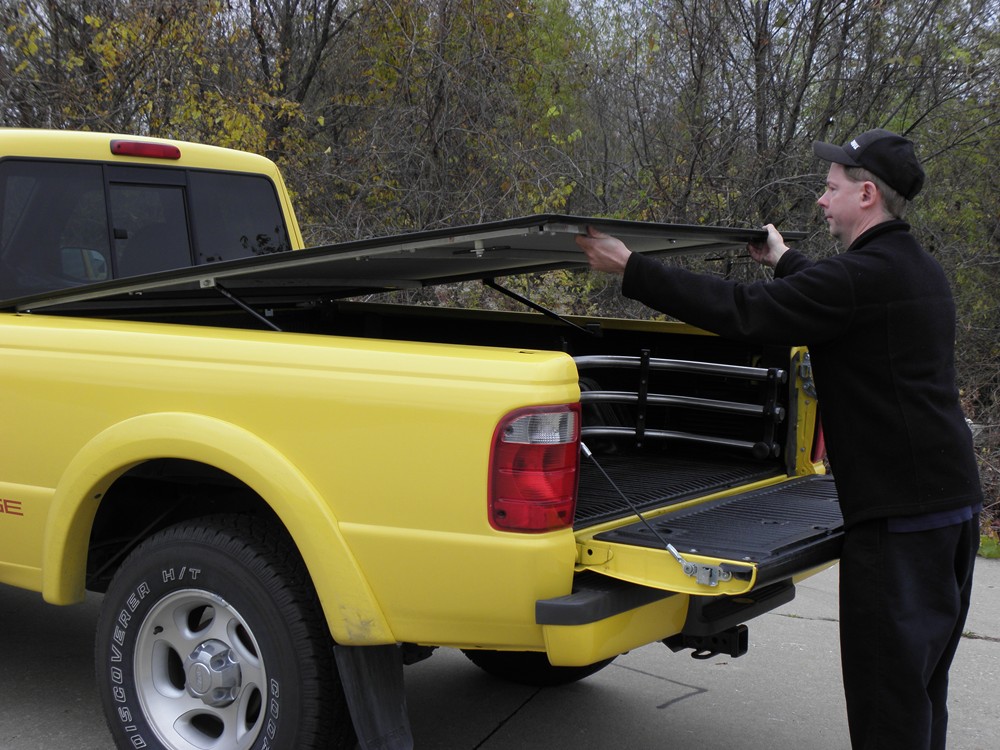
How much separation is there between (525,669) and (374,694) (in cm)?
148

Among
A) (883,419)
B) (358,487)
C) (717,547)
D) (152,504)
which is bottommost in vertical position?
(152,504)

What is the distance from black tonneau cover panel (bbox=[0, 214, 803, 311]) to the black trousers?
1.07m

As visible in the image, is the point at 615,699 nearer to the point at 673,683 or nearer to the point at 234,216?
the point at 673,683

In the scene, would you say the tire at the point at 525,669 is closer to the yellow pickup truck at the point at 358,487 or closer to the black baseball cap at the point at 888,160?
the yellow pickup truck at the point at 358,487

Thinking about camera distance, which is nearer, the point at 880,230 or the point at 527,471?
the point at 527,471

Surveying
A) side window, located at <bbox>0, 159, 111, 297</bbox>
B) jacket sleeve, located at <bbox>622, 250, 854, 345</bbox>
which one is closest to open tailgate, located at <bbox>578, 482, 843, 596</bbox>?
jacket sleeve, located at <bbox>622, 250, 854, 345</bbox>

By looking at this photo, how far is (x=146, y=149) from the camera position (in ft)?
15.6

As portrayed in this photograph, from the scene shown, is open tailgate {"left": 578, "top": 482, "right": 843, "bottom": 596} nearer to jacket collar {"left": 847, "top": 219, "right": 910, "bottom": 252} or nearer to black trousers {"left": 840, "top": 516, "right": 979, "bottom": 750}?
black trousers {"left": 840, "top": 516, "right": 979, "bottom": 750}

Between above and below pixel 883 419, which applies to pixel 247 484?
below

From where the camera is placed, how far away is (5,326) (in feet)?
12.1

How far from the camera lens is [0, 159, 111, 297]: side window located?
4250 millimetres

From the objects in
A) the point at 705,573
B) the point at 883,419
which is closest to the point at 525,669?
the point at 705,573

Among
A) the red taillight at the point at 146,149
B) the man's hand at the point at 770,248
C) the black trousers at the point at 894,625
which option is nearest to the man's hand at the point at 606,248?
the man's hand at the point at 770,248

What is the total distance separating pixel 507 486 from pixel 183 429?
103cm
